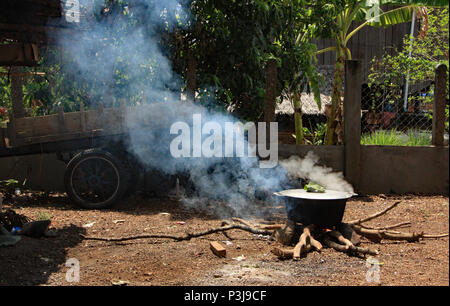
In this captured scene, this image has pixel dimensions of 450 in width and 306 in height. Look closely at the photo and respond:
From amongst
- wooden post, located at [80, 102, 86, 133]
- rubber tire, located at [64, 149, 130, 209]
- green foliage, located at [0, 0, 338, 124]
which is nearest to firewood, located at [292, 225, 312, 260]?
rubber tire, located at [64, 149, 130, 209]

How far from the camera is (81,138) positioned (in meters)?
7.51

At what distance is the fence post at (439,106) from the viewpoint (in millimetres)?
7523

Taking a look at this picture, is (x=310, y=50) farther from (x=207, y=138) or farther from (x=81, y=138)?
(x=81, y=138)

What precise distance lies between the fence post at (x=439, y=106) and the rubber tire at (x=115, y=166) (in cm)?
553

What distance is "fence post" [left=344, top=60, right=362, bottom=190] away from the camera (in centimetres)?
777

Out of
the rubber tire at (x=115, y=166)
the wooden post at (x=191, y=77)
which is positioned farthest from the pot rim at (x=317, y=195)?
the wooden post at (x=191, y=77)

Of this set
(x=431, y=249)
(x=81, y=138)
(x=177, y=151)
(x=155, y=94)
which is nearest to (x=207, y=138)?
(x=177, y=151)

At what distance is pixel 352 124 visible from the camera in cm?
778

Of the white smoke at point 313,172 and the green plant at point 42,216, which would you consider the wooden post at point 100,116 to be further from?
the white smoke at point 313,172

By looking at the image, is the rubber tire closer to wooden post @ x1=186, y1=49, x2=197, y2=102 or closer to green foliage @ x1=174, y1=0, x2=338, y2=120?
wooden post @ x1=186, y1=49, x2=197, y2=102

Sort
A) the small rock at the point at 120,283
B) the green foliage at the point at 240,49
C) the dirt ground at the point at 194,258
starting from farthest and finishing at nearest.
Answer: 1. the green foliage at the point at 240,49
2. the dirt ground at the point at 194,258
3. the small rock at the point at 120,283

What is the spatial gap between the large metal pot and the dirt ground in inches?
16.8

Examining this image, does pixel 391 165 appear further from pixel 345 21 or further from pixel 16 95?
pixel 16 95
